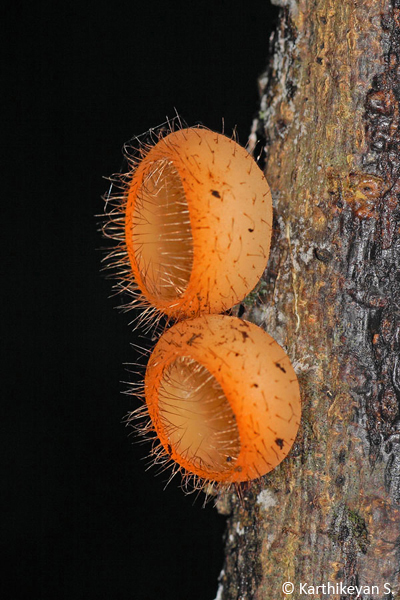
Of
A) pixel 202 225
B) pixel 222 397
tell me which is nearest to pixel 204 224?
pixel 202 225

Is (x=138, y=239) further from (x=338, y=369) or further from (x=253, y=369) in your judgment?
(x=338, y=369)

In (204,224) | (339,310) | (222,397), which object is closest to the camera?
(204,224)

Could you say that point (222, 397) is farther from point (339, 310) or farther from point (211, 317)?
point (339, 310)

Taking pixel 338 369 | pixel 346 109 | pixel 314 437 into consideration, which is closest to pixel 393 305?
pixel 338 369

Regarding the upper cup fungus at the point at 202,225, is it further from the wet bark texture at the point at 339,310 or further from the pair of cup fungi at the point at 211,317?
the wet bark texture at the point at 339,310

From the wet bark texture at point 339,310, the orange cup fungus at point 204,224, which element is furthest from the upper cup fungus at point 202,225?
the wet bark texture at point 339,310

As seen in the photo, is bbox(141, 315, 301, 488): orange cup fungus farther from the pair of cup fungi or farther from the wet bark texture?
the wet bark texture
